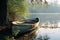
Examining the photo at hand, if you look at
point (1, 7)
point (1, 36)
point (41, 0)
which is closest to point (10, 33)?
point (1, 36)

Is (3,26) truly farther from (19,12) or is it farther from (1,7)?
(19,12)

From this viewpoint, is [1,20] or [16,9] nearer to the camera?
[1,20]

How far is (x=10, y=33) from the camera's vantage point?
4816 millimetres

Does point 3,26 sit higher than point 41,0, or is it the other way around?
point 41,0

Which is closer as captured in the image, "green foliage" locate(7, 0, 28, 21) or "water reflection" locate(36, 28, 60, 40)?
"water reflection" locate(36, 28, 60, 40)

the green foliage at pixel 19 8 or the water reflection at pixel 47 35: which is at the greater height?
the green foliage at pixel 19 8

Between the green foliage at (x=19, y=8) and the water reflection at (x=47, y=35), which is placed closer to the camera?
the water reflection at (x=47, y=35)

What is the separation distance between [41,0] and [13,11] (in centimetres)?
492

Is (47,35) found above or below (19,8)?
below

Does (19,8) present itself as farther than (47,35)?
Yes

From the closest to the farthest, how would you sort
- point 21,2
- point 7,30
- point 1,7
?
point 7,30 → point 1,7 → point 21,2

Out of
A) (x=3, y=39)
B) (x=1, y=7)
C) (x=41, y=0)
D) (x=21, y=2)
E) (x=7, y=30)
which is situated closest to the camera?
(x=3, y=39)

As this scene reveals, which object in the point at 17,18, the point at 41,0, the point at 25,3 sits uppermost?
the point at 41,0

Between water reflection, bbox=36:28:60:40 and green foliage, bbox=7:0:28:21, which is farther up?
green foliage, bbox=7:0:28:21
